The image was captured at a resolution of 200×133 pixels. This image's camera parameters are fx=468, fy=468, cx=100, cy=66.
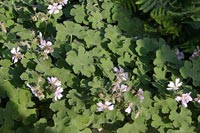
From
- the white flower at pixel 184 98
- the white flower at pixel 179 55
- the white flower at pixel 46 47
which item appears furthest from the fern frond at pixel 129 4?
the white flower at pixel 184 98

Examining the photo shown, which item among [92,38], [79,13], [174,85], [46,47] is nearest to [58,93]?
[46,47]

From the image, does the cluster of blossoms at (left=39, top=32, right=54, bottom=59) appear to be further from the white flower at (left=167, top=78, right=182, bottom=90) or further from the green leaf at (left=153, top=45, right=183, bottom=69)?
the white flower at (left=167, top=78, right=182, bottom=90)

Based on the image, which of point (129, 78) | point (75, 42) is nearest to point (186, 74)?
point (129, 78)

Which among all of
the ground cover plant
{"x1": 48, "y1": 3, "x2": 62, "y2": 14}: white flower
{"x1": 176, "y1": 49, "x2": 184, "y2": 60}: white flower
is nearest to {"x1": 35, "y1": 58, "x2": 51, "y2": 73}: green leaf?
the ground cover plant

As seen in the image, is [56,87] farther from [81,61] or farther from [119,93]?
[119,93]

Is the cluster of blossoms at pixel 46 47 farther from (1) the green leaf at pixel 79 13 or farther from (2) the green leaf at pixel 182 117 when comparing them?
(2) the green leaf at pixel 182 117

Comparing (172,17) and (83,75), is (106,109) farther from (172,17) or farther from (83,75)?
(172,17)

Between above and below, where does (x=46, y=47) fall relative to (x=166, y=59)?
above
